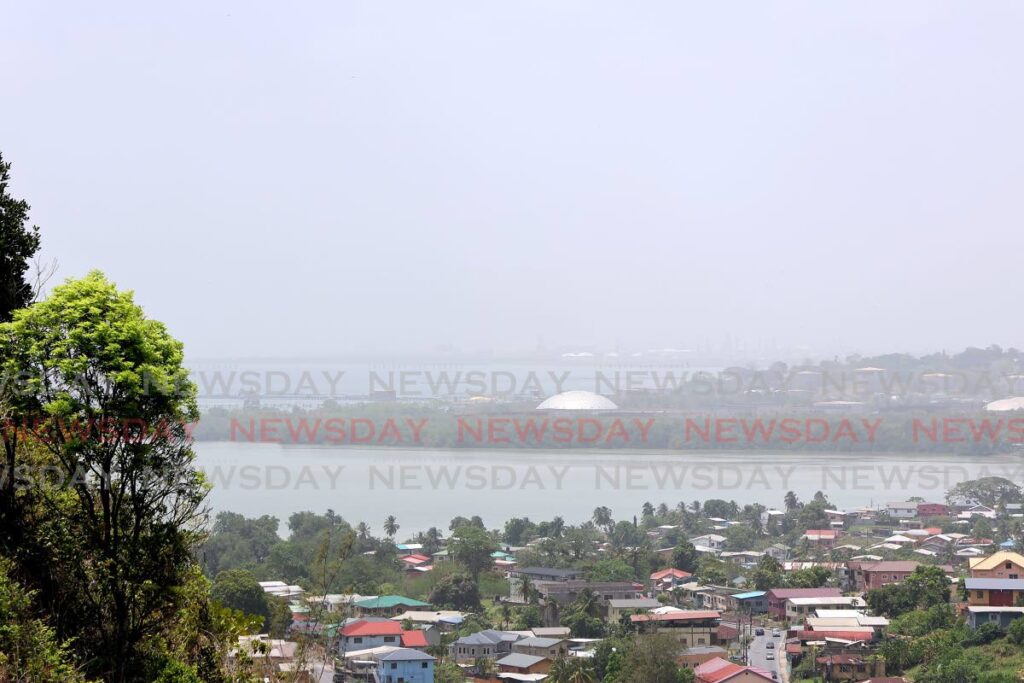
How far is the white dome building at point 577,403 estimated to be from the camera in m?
30.7

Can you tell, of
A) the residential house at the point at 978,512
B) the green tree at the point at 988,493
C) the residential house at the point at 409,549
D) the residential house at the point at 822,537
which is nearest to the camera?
the residential house at the point at 409,549

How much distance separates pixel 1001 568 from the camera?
977cm

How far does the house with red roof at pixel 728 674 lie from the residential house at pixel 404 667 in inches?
64.3

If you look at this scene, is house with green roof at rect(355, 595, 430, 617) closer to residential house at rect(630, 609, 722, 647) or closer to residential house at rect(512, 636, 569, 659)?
residential house at rect(512, 636, 569, 659)

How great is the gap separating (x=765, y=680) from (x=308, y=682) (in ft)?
15.3

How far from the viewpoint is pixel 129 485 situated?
264cm

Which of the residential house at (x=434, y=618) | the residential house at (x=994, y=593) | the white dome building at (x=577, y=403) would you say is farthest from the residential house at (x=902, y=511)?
the white dome building at (x=577, y=403)

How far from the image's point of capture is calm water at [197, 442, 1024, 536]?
20266 mm

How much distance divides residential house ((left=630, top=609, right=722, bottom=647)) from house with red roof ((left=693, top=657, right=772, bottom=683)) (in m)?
1.03

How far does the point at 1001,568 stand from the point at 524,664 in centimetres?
440

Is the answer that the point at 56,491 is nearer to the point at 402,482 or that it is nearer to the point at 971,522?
the point at 971,522

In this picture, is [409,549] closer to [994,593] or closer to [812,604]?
[812,604]

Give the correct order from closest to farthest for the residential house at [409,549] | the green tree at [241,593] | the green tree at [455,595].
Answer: the green tree at [241,593] → the green tree at [455,595] → the residential house at [409,549]

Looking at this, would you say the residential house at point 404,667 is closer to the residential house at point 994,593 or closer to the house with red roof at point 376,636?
the house with red roof at point 376,636
